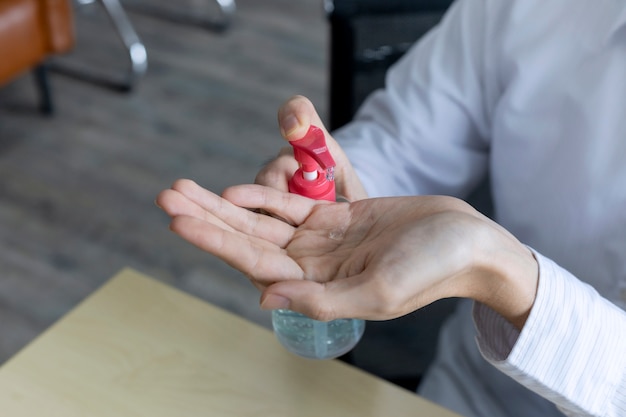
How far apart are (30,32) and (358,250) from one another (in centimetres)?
179

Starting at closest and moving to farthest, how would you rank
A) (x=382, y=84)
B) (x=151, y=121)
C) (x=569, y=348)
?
(x=569, y=348) < (x=382, y=84) < (x=151, y=121)

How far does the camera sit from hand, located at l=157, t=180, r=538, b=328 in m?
0.61

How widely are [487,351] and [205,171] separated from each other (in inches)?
62.7

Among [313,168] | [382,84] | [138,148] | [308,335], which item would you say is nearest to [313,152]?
[313,168]

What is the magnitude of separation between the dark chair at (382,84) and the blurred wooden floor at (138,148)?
0.74 metres

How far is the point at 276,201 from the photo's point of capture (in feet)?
2.49

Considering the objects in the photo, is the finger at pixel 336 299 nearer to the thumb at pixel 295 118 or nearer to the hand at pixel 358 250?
the hand at pixel 358 250

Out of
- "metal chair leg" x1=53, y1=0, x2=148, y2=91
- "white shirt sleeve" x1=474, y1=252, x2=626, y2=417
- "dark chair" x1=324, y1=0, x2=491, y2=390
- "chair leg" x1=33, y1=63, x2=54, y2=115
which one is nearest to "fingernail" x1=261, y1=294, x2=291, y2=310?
"white shirt sleeve" x1=474, y1=252, x2=626, y2=417

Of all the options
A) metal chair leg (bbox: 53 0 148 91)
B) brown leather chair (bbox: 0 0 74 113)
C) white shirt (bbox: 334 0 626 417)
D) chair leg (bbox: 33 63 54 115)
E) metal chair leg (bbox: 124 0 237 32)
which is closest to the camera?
white shirt (bbox: 334 0 626 417)

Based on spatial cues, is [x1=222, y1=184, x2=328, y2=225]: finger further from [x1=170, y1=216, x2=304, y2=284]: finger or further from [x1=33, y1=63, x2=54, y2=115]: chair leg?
[x1=33, y1=63, x2=54, y2=115]: chair leg

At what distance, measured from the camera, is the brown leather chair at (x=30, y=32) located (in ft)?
6.86

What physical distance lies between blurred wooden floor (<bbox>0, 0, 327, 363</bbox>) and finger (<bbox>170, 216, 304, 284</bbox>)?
1.16 m

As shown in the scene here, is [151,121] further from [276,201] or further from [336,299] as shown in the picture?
[336,299]

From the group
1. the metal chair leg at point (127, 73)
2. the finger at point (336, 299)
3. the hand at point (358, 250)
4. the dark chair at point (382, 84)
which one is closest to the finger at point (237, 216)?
the hand at point (358, 250)
